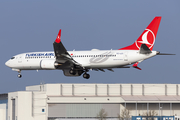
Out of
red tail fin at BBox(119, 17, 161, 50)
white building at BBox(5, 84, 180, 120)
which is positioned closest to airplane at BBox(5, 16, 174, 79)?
red tail fin at BBox(119, 17, 161, 50)

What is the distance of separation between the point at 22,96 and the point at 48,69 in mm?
16335

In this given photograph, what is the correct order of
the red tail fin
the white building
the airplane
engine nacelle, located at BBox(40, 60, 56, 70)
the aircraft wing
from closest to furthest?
the aircraft wing → the airplane → the red tail fin → engine nacelle, located at BBox(40, 60, 56, 70) → the white building

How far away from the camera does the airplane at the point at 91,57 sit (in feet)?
216

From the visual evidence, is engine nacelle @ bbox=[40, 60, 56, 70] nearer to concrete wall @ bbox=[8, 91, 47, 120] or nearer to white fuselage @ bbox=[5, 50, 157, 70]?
white fuselage @ bbox=[5, 50, 157, 70]

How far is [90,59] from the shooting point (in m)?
68.7

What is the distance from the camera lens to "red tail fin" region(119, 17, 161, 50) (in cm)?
6819

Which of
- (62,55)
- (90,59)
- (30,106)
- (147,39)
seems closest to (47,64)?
(62,55)

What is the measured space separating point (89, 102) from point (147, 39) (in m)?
19.6

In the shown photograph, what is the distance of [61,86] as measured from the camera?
84938mm

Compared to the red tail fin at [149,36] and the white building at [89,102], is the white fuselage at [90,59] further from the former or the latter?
the white building at [89,102]

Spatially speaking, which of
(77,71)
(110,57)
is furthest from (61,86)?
(110,57)

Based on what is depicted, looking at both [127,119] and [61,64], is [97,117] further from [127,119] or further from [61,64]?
[61,64]

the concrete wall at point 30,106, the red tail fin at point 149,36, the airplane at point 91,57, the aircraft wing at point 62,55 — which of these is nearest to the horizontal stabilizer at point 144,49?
the airplane at point 91,57

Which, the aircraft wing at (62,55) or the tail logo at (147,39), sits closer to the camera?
the aircraft wing at (62,55)
